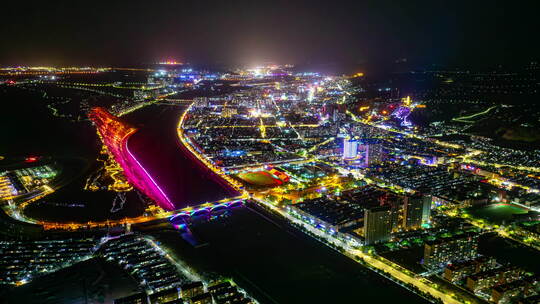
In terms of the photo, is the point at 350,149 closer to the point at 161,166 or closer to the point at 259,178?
the point at 259,178

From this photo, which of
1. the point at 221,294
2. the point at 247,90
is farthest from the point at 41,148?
the point at 247,90

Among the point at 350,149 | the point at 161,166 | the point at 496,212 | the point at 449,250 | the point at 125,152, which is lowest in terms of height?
the point at 496,212

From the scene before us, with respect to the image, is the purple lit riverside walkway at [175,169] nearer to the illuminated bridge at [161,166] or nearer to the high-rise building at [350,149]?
the illuminated bridge at [161,166]

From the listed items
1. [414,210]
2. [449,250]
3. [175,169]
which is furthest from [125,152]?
[449,250]

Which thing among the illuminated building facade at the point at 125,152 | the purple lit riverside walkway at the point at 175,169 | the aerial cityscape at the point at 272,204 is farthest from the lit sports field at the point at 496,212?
the illuminated building facade at the point at 125,152

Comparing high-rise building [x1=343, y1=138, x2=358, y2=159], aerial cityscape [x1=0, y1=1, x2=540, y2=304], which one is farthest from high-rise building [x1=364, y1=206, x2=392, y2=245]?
high-rise building [x1=343, y1=138, x2=358, y2=159]
